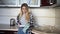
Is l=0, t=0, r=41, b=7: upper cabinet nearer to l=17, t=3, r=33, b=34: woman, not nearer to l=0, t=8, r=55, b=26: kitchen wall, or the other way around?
l=0, t=8, r=55, b=26: kitchen wall

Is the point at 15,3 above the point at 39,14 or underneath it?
above

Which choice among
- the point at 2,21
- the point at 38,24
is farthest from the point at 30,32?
the point at 2,21

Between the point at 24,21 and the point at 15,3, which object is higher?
the point at 15,3

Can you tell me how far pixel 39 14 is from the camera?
3480 millimetres

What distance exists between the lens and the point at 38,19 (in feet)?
11.5

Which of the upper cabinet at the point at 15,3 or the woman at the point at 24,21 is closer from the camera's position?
the woman at the point at 24,21

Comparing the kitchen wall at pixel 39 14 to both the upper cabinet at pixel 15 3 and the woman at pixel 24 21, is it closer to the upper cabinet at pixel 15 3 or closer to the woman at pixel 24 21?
the upper cabinet at pixel 15 3

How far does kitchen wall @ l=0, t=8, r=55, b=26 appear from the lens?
3473mm

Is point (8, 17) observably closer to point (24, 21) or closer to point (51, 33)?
point (24, 21)

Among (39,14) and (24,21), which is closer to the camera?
(24,21)

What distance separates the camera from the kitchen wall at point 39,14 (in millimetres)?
3473

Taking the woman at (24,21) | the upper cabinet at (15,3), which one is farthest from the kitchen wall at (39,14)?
the woman at (24,21)

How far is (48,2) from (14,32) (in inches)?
34.4

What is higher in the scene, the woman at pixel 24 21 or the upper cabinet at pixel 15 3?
the upper cabinet at pixel 15 3
